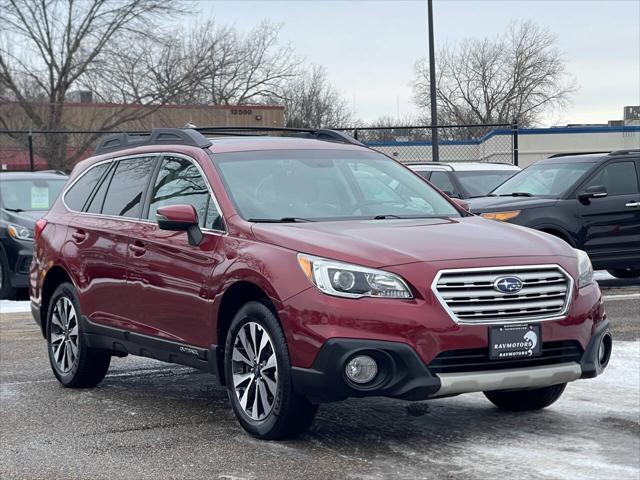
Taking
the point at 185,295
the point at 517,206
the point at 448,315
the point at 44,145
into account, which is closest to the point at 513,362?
the point at 448,315

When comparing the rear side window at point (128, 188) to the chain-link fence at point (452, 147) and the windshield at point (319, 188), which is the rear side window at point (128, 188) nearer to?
the windshield at point (319, 188)

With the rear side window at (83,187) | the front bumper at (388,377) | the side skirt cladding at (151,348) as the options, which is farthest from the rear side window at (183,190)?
the front bumper at (388,377)

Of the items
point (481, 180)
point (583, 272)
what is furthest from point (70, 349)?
point (481, 180)

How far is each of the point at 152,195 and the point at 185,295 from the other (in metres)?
1.02

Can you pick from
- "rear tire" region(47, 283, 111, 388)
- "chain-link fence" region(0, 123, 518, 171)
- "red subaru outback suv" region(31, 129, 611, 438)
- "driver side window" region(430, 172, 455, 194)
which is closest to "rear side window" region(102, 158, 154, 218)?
"red subaru outback suv" region(31, 129, 611, 438)

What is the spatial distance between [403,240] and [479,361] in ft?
2.53

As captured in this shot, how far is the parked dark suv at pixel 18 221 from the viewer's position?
14.9 meters

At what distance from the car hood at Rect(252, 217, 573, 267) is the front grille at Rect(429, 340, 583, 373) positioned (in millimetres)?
491

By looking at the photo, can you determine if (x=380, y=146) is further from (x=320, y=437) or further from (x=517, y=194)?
(x=320, y=437)

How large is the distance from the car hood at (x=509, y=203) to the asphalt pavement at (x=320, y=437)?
5712 millimetres

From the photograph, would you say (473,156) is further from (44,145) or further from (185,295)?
(185,295)

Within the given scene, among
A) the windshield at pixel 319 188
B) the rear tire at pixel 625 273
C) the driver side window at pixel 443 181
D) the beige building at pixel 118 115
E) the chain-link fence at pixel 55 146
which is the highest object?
the beige building at pixel 118 115

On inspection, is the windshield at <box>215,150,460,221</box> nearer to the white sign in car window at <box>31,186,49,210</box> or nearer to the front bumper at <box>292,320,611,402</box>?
the front bumper at <box>292,320,611,402</box>

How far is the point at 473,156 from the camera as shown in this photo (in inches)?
1810
